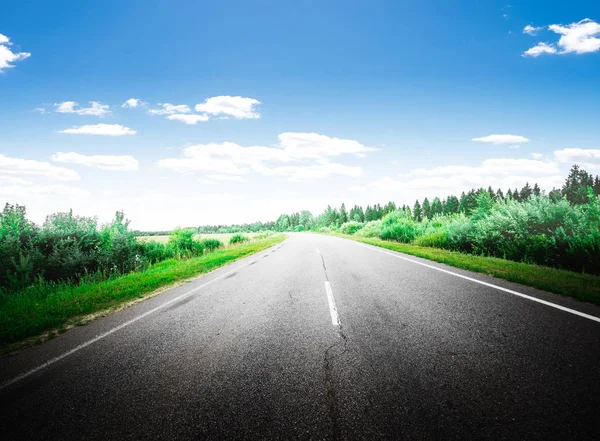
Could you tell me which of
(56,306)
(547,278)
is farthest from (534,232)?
(56,306)

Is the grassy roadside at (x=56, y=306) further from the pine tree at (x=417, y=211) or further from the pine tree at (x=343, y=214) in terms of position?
the pine tree at (x=417, y=211)

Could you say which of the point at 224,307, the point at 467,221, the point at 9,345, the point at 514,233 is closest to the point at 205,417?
the point at 224,307

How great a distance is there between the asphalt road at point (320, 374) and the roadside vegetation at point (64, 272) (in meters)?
1.28

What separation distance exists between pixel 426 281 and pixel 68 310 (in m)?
8.82

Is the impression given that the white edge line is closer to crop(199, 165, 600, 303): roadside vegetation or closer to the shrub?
crop(199, 165, 600, 303): roadside vegetation

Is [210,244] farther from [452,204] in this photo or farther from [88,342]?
[452,204]

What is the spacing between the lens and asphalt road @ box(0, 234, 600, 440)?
2.26 meters

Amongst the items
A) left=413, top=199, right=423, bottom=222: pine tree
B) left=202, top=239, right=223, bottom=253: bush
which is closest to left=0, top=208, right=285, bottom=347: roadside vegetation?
left=202, top=239, right=223, bottom=253: bush

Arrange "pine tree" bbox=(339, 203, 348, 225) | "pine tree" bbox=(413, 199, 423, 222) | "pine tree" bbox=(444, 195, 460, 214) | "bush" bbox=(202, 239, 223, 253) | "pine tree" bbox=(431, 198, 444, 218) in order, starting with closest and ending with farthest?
"bush" bbox=(202, 239, 223, 253) → "pine tree" bbox=(444, 195, 460, 214) → "pine tree" bbox=(431, 198, 444, 218) → "pine tree" bbox=(413, 199, 423, 222) → "pine tree" bbox=(339, 203, 348, 225)

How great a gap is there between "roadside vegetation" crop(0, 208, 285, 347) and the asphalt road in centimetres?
128

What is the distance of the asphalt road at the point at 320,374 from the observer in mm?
2258

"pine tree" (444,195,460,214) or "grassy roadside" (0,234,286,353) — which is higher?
"pine tree" (444,195,460,214)

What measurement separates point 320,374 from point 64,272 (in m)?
11.3

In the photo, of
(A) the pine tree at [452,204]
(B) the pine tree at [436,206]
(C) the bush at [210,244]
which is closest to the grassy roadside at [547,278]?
(C) the bush at [210,244]
